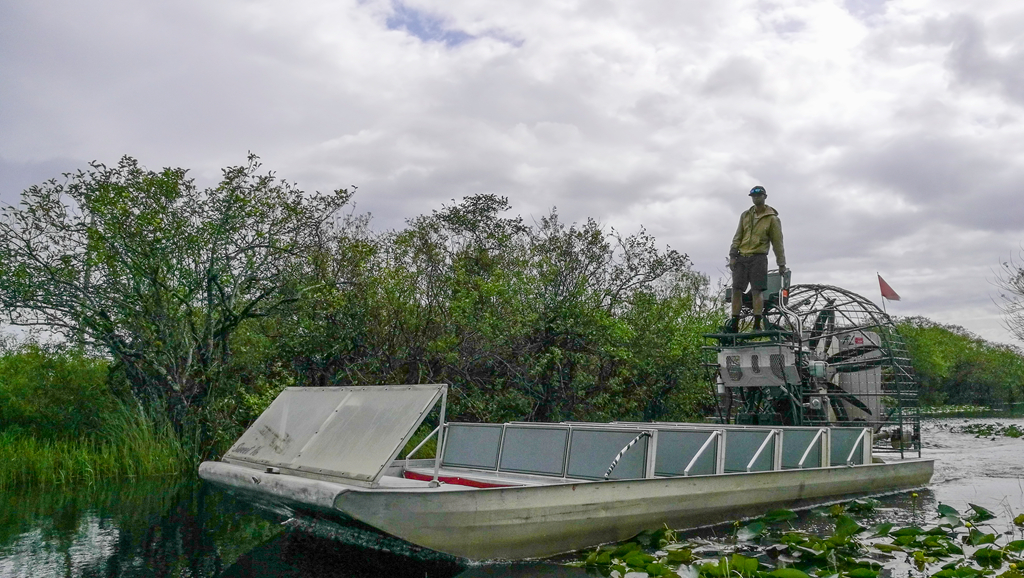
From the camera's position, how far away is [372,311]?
779 inches

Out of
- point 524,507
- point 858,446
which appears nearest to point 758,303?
point 858,446

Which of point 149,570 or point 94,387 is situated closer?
point 149,570

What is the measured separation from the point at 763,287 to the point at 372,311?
9.25 meters

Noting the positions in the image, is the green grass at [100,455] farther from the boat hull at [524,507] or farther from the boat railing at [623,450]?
the boat railing at [623,450]

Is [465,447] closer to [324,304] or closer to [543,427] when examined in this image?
[543,427]

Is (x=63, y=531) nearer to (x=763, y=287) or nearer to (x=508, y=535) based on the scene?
(x=508, y=535)

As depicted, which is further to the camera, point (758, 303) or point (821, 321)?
point (821, 321)

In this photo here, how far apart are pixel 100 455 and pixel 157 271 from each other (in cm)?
389

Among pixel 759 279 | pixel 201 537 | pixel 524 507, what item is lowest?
pixel 201 537

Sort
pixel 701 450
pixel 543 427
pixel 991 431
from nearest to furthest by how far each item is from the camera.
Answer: pixel 701 450
pixel 543 427
pixel 991 431

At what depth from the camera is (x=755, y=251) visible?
1620cm

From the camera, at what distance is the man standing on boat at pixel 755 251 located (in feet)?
52.4

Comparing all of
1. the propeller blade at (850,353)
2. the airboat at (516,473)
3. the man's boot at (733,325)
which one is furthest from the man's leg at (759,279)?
the airboat at (516,473)

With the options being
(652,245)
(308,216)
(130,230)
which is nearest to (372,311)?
(308,216)
